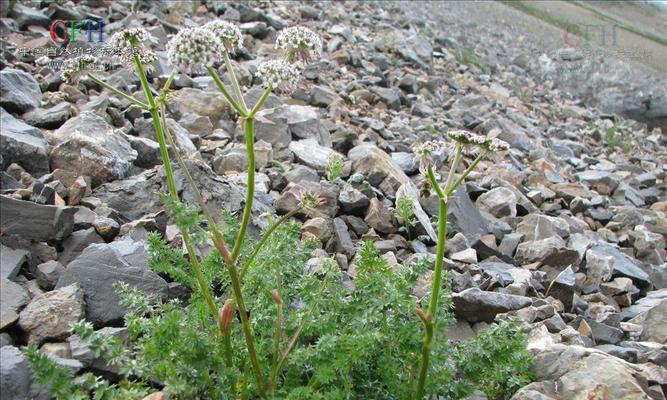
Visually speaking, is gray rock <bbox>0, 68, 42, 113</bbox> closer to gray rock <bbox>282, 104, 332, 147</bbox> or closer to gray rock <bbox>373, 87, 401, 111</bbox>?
gray rock <bbox>282, 104, 332, 147</bbox>

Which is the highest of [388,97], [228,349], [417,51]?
[228,349]

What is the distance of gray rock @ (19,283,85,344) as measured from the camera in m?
3.39

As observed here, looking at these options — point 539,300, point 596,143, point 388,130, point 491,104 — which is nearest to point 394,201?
point 539,300

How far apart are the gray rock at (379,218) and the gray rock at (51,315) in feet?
8.75

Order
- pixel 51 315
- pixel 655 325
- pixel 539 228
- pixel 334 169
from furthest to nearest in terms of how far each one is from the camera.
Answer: pixel 539 228 < pixel 334 169 < pixel 655 325 < pixel 51 315

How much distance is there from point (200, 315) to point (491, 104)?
9934mm

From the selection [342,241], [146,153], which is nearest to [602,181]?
[342,241]

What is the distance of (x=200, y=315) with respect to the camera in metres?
3.13

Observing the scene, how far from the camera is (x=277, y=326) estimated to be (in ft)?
9.61

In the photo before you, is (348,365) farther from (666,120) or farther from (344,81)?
(666,120)

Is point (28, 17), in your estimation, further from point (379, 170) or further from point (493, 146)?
point (493, 146)

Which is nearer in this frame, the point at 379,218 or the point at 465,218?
the point at 379,218

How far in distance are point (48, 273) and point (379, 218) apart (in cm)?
270

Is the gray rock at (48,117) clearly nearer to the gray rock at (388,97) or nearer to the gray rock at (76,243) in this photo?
the gray rock at (76,243)
